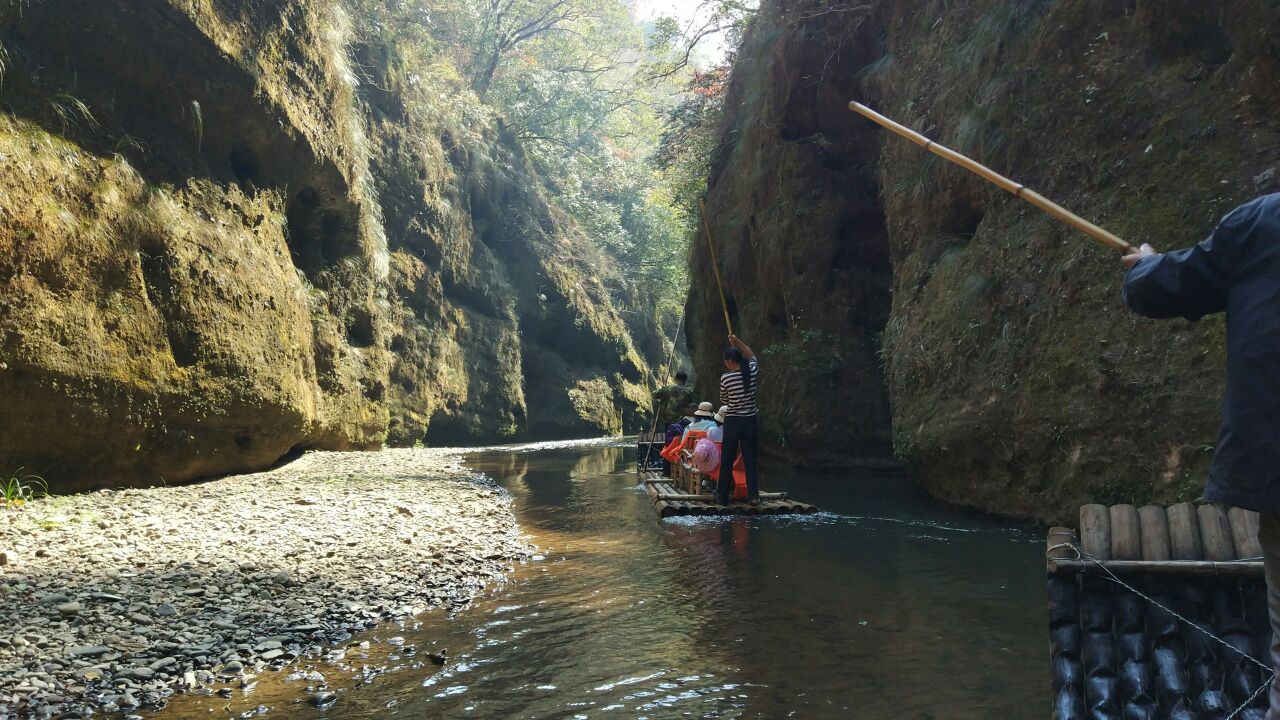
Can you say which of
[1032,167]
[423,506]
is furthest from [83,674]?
[1032,167]

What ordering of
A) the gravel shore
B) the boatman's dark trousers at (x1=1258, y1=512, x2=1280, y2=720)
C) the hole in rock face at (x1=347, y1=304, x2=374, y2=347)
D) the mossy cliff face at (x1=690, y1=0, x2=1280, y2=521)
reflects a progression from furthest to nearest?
the hole in rock face at (x1=347, y1=304, x2=374, y2=347)
the mossy cliff face at (x1=690, y1=0, x2=1280, y2=521)
the gravel shore
the boatman's dark trousers at (x1=1258, y1=512, x2=1280, y2=720)

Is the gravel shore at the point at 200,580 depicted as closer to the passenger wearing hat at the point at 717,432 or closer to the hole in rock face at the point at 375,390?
the passenger wearing hat at the point at 717,432

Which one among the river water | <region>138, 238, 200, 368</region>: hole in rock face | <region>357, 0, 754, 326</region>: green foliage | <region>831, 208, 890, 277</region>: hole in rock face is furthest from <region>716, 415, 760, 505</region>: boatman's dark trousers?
<region>357, 0, 754, 326</region>: green foliage

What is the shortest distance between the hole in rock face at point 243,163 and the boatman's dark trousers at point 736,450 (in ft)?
32.5

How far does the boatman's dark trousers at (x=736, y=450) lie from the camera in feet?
34.3

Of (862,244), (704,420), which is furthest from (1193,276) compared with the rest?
(862,244)

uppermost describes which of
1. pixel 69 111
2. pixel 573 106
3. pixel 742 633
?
pixel 573 106

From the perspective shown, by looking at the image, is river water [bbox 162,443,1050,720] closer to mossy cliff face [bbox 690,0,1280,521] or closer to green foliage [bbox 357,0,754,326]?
mossy cliff face [bbox 690,0,1280,521]

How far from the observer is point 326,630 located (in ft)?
17.1

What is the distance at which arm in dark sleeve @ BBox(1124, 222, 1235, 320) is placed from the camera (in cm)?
272

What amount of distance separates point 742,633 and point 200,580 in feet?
12.8

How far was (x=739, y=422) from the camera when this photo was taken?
34.3 feet

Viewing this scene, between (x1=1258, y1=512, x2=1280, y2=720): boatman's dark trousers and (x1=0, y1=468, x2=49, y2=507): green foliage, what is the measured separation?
32.2 feet

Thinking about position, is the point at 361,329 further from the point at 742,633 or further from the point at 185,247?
the point at 742,633
